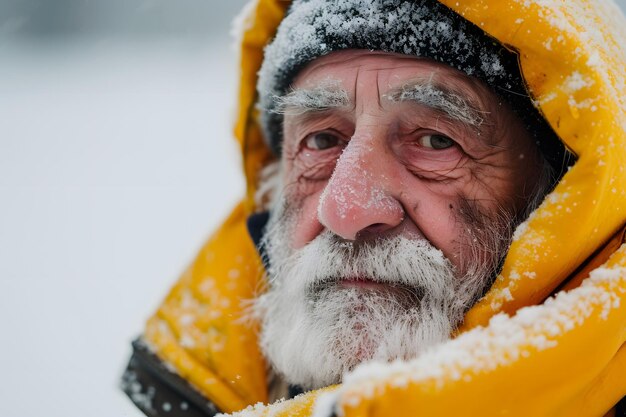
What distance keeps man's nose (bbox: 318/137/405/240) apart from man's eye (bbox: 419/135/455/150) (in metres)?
0.13

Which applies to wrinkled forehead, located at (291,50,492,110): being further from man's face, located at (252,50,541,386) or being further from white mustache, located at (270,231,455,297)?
white mustache, located at (270,231,455,297)

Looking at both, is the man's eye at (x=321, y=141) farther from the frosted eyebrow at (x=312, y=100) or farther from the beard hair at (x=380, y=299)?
the beard hair at (x=380, y=299)

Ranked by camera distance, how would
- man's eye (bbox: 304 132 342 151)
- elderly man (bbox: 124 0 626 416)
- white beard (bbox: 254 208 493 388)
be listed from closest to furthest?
elderly man (bbox: 124 0 626 416) < white beard (bbox: 254 208 493 388) < man's eye (bbox: 304 132 342 151)

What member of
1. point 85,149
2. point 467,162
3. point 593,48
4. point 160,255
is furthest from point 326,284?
point 85,149

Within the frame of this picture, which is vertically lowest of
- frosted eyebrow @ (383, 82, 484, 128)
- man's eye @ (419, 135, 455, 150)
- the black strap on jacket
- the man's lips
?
the black strap on jacket

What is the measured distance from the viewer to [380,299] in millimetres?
1424

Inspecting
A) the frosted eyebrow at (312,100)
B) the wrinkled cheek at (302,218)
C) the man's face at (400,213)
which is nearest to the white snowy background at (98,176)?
the frosted eyebrow at (312,100)

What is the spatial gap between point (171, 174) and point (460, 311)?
5127 mm

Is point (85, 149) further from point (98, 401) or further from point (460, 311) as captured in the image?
point (460, 311)

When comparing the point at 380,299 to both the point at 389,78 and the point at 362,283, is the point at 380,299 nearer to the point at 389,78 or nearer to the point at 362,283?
the point at 362,283

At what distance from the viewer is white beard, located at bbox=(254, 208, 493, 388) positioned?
1.40 metres

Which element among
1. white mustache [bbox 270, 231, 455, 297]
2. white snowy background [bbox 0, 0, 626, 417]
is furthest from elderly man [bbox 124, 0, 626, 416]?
white snowy background [bbox 0, 0, 626, 417]

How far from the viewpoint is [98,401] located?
9.44 ft

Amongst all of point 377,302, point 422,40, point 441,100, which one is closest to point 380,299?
point 377,302
